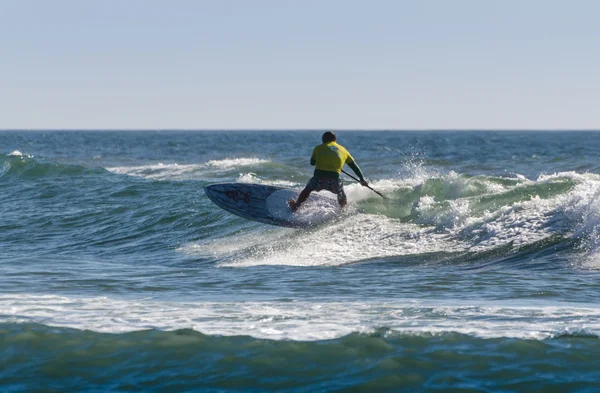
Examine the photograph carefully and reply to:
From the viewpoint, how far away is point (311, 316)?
26.3 feet

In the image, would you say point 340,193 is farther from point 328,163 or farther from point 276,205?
point 276,205

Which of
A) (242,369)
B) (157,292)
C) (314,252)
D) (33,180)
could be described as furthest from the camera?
(33,180)

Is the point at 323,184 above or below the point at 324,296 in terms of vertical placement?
above

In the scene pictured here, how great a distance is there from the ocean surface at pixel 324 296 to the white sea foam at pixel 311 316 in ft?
0.09

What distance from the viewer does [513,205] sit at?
47.7 feet

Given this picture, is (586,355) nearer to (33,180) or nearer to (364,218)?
(364,218)

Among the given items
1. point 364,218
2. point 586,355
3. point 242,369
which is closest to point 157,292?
point 242,369

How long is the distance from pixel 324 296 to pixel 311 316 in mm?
1229

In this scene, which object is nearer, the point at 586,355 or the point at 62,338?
the point at 586,355

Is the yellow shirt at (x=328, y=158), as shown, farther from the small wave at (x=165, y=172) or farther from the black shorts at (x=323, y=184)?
the small wave at (x=165, y=172)

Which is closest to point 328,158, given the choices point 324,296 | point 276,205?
point 276,205

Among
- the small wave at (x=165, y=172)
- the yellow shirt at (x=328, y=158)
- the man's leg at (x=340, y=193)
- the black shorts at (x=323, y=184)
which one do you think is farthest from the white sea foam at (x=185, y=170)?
the yellow shirt at (x=328, y=158)

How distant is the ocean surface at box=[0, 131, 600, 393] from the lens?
6.34m

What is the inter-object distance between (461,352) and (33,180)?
2543cm
